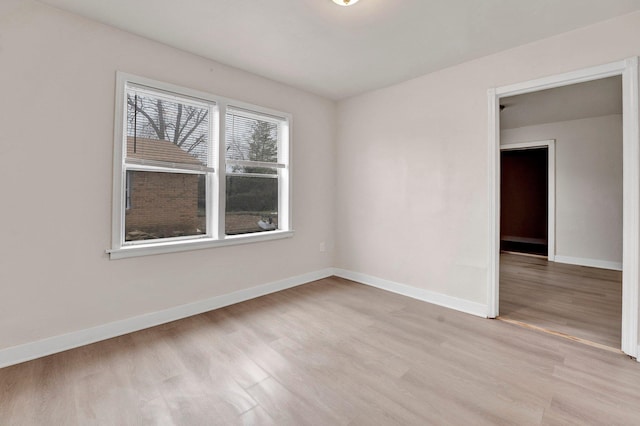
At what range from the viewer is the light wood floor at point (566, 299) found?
2.74 meters

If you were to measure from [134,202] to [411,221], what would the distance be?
10.1ft

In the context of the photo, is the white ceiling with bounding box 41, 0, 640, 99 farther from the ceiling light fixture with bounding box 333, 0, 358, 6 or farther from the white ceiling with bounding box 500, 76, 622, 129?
the white ceiling with bounding box 500, 76, 622, 129

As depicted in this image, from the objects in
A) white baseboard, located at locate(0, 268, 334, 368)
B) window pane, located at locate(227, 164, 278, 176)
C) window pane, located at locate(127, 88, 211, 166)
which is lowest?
white baseboard, located at locate(0, 268, 334, 368)

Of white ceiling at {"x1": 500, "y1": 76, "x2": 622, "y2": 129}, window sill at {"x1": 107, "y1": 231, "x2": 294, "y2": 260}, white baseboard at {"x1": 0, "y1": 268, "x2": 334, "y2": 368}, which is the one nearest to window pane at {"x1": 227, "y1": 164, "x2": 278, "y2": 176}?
window sill at {"x1": 107, "y1": 231, "x2": 294, "y2": 260}

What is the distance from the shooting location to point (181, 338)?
2.53 metres

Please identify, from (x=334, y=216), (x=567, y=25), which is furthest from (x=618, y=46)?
(x=334, y=216)

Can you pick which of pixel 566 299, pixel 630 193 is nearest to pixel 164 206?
pixel 630 193

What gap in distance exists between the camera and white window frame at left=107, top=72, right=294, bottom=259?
2555 millimetres

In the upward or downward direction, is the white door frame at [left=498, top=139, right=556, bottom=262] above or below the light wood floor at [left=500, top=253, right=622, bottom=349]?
above

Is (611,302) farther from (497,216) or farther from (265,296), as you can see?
(265,296)

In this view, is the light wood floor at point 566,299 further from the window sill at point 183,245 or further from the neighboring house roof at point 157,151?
the neighboring house roof at point 157,151

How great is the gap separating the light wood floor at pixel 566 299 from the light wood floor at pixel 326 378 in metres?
0.36

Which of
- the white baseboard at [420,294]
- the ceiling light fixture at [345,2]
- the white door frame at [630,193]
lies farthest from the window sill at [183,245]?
the white door frame at [630,193]

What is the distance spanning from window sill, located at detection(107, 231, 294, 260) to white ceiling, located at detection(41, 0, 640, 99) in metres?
1.95
